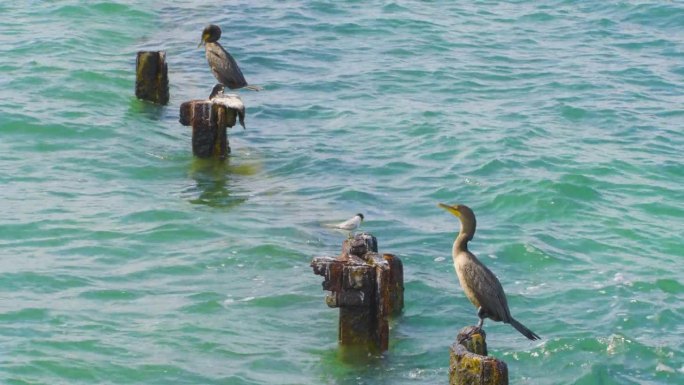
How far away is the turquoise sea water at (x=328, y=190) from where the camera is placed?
12.5 m

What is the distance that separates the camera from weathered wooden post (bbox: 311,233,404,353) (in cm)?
1144

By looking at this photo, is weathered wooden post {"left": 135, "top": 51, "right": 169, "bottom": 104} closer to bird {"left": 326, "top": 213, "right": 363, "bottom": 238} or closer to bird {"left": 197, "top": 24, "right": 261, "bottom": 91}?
bird {"left": 197, "top": 24, "right": 261, "bottom": 91}

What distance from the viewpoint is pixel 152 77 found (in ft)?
64.5

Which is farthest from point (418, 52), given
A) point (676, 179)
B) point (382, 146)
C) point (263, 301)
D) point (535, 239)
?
point (263, 301)

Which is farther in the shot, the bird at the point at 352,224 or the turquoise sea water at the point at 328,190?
the bird at the point at 352,224

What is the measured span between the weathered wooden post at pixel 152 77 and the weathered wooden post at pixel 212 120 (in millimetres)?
2413

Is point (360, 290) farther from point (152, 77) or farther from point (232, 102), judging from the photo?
point (152, 77)

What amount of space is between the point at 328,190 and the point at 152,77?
397 cm

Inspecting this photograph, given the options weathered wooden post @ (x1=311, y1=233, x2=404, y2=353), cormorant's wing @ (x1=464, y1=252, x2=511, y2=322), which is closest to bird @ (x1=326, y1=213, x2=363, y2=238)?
weathered wooden post @ (x1=311, y1=233, x2=404, y2=353)

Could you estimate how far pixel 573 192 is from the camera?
17766 millimetres

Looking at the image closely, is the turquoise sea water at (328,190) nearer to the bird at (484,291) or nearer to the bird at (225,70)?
the bird at (225,70)

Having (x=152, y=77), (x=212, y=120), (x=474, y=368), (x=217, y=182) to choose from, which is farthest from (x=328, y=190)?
(x=474, y=368)

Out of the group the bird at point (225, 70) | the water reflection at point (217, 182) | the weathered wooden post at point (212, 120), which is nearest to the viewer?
the water reflection at point (217, 182)

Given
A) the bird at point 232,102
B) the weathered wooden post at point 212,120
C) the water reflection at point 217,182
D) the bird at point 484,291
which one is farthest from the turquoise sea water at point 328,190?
the bird at point 484,291
